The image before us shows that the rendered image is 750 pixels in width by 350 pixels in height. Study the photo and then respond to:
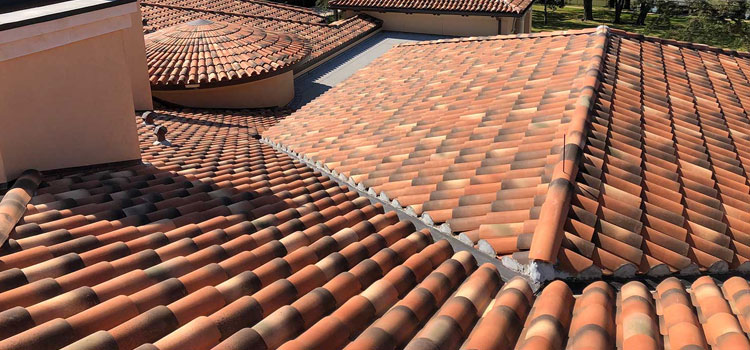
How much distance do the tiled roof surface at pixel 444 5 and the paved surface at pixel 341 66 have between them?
4.01ft

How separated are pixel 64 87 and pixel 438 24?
2072 centimetres

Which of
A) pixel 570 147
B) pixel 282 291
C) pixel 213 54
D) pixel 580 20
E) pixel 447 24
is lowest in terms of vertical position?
pixel 580 20

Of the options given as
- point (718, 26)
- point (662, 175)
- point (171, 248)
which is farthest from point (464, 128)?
point (718, 26)

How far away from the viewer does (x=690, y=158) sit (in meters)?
6.64

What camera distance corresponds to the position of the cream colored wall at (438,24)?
82.7 ft

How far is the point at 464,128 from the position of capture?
790 centimetres

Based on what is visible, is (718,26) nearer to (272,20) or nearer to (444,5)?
(444,5)

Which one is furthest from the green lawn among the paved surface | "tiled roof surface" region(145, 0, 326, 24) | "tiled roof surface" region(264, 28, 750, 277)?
"tiled roof surface" region(264, 28, 750, 277)

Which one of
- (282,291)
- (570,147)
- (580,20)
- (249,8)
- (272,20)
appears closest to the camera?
(282,291)

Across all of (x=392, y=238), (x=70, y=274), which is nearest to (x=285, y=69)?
(x=392, y=238)

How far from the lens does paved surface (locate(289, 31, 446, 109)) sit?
65.1 ft

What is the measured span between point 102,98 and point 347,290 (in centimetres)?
479

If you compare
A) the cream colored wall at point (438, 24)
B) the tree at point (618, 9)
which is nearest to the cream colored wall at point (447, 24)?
the cream colored wall at point (438, 24)

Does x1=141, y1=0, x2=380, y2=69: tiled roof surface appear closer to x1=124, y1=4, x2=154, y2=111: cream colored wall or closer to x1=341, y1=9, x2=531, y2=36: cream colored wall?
x1=341, y1=9, x2=531, y2=36: cream colored wall
